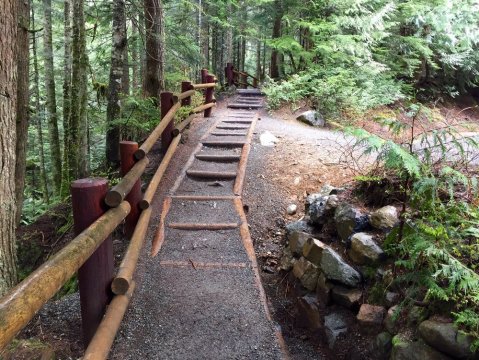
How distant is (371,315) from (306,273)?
0.97 metres

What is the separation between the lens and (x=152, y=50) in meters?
8.28

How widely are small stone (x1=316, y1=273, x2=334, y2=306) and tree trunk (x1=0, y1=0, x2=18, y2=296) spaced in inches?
120

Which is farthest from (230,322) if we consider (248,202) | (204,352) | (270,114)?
(270,114)

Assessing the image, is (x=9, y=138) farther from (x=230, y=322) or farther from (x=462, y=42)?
(x=462, y=42)

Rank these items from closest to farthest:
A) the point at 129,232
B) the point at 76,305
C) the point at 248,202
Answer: the point at 76,305, the point at 129,232, the point at 248,202

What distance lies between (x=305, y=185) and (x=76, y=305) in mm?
3932

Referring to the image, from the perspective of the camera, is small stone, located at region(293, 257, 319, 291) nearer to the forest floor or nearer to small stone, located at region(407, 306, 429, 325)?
the forest floor

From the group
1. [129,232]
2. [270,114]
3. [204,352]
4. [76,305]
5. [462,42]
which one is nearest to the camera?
[204,352]

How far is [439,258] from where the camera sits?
9.35ft

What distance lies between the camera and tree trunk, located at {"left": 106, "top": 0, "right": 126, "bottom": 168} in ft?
23.8

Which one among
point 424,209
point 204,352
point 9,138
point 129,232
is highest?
point 9,138

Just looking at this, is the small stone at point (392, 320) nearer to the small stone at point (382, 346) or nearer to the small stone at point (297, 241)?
the small stone at point (382, 346)

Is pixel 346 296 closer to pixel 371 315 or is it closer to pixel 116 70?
pixel 371 315

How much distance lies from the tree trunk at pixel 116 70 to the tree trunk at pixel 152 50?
2.13ft
